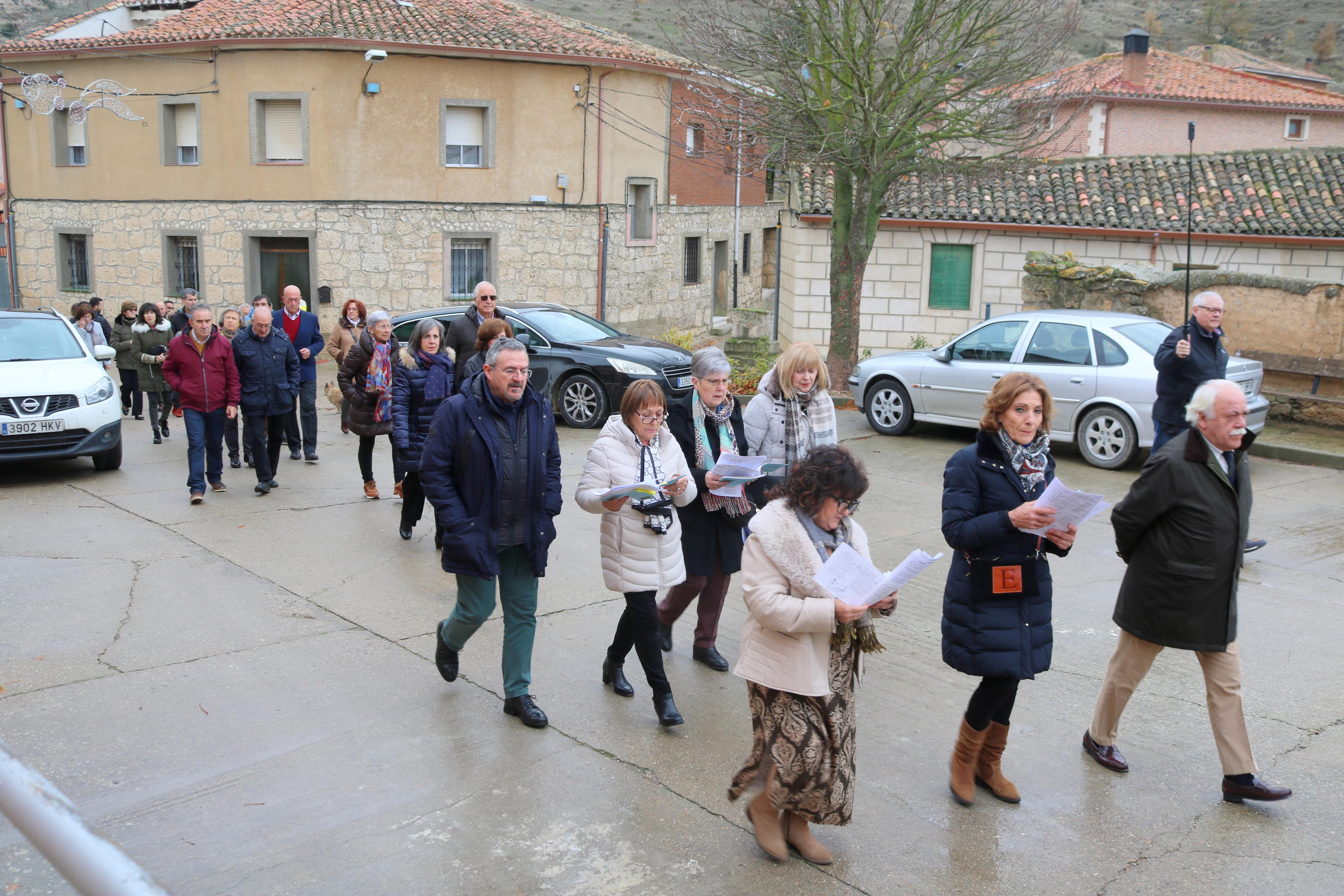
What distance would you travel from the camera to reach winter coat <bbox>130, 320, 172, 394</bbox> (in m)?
13.0

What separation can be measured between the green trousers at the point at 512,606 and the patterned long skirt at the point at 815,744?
1.59m

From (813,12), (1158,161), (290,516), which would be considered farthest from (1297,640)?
(1158,161)

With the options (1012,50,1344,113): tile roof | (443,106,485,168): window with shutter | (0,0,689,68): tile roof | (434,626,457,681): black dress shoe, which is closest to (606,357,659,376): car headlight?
(434,626,457,681): black dress shoe

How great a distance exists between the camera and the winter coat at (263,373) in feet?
33.6

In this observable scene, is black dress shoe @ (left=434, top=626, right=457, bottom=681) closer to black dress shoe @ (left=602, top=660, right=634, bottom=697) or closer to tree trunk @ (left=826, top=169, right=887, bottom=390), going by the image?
black dress shoe @ (left=602, top=660, right=634, bottom=697)

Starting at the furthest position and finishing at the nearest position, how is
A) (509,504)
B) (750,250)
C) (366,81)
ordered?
(750,250) < (366,81) < (509,504)

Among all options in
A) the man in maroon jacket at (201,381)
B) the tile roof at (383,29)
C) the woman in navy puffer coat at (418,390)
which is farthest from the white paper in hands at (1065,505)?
the tile roof at (383,29)

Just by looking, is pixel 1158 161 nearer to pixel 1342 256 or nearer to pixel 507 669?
pixel 1342 256

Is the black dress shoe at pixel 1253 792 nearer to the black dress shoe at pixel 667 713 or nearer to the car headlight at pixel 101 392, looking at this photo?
the black dress shoe at pixel 667 713

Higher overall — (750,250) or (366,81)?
(366,81)

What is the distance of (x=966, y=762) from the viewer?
4535 mm

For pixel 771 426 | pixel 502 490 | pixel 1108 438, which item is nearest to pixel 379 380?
pixel 771 426

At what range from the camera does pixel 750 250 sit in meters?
34.4

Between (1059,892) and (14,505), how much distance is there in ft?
29.6
